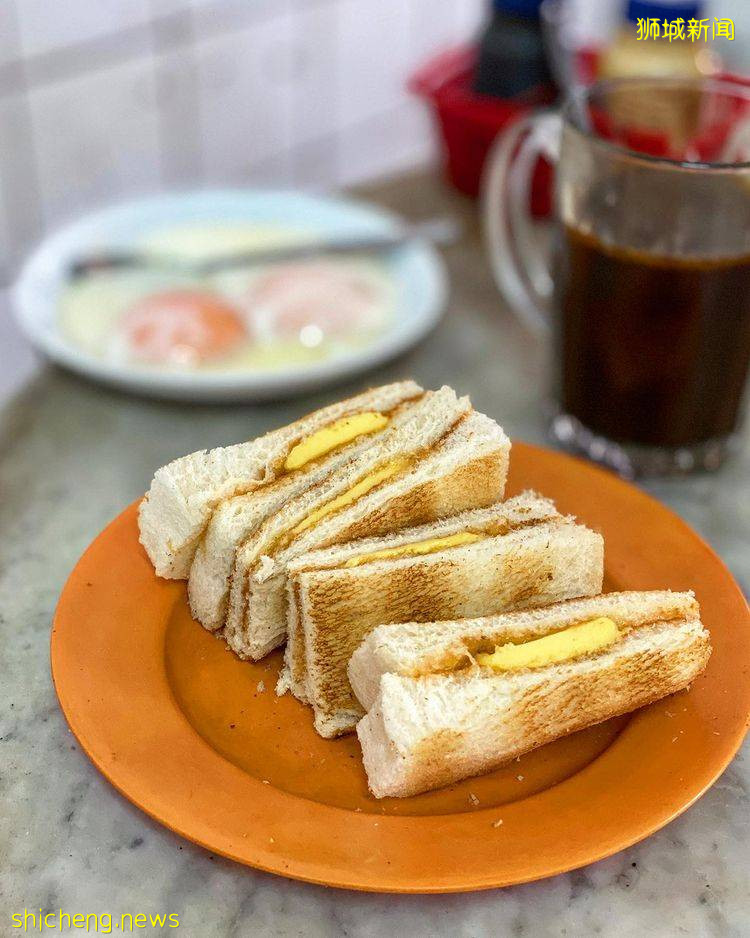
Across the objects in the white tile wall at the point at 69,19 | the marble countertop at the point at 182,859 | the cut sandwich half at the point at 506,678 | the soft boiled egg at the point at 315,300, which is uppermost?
the white tile wall at the point at 69,19

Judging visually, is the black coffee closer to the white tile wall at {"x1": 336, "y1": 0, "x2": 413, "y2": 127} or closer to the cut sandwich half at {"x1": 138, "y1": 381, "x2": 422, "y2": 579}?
the cut sandwich half at {"x1": 138, "y1": 381, "x2": 422, "y2": 579}

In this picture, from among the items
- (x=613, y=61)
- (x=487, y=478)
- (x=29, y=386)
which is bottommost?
(x=29, y=386)

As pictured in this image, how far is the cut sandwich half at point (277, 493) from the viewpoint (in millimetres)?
1033

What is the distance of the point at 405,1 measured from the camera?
269cm

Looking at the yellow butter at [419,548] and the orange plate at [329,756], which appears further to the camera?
the yellow butter at [419,548]

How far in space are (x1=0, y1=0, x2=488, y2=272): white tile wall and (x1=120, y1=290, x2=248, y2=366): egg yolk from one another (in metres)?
0.71

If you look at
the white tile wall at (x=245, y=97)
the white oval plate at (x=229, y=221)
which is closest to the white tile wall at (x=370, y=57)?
the white tile wall at (x=245, y=97)

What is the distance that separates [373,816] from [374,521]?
296 mm

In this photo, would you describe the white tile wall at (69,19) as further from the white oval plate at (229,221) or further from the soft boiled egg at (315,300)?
the soft boiled egg at (315,300)

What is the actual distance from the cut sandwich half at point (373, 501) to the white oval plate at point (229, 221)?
1.37 ft

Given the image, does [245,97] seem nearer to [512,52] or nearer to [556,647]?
[512,52]

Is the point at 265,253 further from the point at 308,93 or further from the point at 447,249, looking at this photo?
the point at 308,93

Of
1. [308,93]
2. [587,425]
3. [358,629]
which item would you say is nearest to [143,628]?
[358,629]

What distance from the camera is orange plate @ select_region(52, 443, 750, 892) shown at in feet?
2.71
